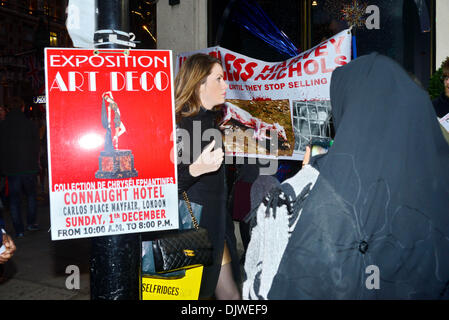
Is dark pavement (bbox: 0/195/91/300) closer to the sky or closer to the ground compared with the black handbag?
closer to the ground

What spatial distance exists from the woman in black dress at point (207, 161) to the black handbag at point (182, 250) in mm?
228

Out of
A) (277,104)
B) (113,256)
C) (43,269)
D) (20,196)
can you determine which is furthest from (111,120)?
(20,196)

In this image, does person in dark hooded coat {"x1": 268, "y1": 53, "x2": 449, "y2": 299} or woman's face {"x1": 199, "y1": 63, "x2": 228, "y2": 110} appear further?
woman's face {"x1": 199, "y1": 63, "x2": 228, "y2": 110}

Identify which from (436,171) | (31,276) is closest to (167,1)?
(31,276)

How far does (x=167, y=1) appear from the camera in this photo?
6.52 metres

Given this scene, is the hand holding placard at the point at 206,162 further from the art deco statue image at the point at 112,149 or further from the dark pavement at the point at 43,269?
the dark pavement at the point at 43,269

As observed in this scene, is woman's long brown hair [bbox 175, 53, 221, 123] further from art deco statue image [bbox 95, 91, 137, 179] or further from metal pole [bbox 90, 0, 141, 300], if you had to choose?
art deco statue image [bbox 95, 91, 137, 179]

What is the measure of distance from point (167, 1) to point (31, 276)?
189 inches

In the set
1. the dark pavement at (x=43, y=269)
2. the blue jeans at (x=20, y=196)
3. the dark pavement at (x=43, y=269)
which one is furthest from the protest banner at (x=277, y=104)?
the blue jeans at (x=20, y=196)

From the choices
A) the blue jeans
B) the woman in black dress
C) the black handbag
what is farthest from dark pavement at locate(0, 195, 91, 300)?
the black handbag

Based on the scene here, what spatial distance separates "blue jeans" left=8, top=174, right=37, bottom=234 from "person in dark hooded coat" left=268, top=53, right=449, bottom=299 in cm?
589

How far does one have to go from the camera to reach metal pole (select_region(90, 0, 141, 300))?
1879mm

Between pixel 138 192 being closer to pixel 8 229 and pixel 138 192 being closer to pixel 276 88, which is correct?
pixel 276 88

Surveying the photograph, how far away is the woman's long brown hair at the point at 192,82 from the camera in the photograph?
267cm
